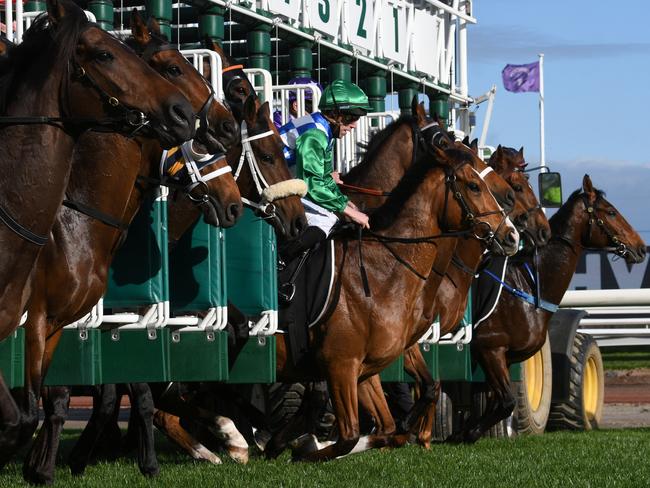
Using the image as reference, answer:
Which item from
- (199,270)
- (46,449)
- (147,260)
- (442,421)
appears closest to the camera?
(46,449)

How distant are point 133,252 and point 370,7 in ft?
25.0

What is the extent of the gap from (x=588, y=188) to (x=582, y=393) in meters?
1.94

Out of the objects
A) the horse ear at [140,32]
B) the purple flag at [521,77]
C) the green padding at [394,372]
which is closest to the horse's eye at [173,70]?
the horse ear at [140,32]

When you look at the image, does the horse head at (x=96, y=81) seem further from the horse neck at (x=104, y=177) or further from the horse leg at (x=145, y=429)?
the horse leg at (x=145, y=429)

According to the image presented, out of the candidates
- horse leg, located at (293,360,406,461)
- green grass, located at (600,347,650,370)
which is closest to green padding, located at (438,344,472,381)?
horse leg, located at (293,360,406,461)

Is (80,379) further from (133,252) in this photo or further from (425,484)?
(425,484)

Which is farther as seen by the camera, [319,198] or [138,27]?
[319,198]

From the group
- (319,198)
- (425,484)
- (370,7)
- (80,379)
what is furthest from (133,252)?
(370,7)

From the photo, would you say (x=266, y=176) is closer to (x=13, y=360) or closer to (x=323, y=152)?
(x=323, y=152)

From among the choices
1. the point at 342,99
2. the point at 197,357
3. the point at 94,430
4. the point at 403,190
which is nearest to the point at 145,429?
the point at 94,430

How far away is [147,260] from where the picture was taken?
828cm

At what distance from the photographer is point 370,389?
388 inches

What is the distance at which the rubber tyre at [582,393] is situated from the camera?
13977 millimetres

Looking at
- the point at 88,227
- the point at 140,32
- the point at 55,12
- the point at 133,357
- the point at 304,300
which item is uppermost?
the point at 140,32
